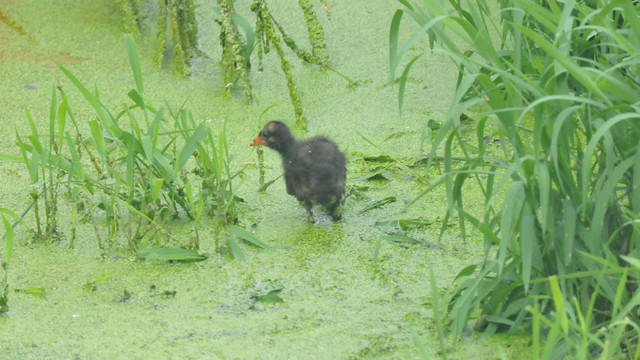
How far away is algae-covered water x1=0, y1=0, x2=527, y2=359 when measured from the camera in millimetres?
2951

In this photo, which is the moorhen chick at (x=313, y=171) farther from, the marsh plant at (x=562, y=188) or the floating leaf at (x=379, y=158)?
the marsh plant at (x=562, y=188)

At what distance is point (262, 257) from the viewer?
361 centimetres

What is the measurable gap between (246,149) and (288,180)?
68cm

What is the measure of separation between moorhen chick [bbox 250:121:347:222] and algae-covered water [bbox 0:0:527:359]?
0.41 ft

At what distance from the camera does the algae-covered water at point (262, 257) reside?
116 inches

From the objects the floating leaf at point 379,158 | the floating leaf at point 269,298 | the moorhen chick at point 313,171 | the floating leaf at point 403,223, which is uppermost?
the moorhen chick at point 313,171

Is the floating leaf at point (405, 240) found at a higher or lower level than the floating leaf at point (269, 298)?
higher

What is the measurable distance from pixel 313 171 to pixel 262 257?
1.66 ft

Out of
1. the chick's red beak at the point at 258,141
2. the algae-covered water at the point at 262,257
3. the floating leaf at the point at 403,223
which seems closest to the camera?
the algae-covered water at the point at 262,257

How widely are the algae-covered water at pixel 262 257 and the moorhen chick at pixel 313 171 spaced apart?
13cm

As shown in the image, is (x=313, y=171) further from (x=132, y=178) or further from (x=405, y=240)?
(x=132, y=178)

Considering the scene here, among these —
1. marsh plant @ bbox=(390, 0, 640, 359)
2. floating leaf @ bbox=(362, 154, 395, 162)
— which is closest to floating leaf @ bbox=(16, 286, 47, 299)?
marsh plant @ bbox=(390, 0, 640, 359)

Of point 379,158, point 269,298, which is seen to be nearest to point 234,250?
point 269,298

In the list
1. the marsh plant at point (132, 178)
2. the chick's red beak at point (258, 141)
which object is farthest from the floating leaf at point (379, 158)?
the marsh plant at point (132, 178)
